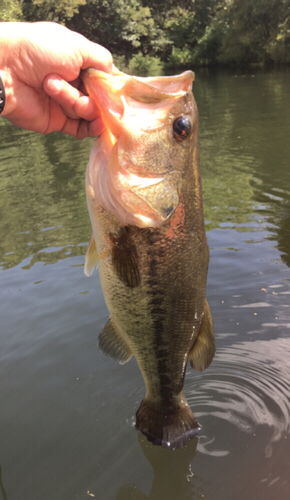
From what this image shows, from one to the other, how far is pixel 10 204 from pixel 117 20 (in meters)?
44.1

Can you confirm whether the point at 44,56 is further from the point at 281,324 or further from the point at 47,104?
the point at 281,324

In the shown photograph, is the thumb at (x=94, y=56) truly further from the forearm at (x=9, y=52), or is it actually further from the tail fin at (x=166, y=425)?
the tail fin at (x=166, y=425)

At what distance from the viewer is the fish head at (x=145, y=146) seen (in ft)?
7.04

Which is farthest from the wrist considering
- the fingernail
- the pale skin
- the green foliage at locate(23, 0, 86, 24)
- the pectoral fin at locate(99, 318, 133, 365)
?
the green foliage at locate(23, 0, 86, 24)

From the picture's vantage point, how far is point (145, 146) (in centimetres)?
218

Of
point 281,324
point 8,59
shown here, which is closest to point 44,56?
point 8,59

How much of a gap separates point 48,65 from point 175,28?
50756mm

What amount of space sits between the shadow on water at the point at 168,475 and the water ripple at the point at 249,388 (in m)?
0.38

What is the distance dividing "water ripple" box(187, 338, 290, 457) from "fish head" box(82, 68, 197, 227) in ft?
6.75

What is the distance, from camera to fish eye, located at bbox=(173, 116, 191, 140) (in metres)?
2.18

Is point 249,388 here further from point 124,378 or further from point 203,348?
point 203,348

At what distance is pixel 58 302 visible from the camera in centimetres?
518

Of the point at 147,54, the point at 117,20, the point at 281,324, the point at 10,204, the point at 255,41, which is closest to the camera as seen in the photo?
the point at 281,324

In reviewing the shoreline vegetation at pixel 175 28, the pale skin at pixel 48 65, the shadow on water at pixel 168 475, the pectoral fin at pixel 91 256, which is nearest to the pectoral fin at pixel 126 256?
the pectoral fin at pixel 91 256
